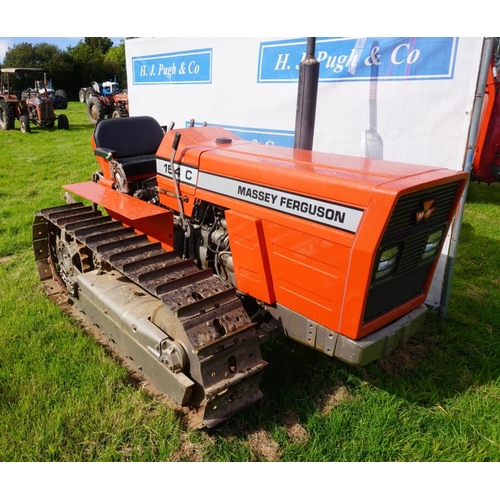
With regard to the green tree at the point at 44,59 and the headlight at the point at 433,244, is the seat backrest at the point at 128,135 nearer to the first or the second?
the headlight at the point at 433,244

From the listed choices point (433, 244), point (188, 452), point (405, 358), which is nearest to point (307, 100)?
point (433, 244)

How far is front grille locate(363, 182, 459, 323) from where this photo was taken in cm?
215

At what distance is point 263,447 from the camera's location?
247cm

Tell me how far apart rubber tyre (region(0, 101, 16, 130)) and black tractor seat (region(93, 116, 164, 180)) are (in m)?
12.2

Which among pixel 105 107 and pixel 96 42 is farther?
pixel 96 42

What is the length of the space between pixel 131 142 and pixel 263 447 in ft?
10.1

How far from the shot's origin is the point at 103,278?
3.16 metres

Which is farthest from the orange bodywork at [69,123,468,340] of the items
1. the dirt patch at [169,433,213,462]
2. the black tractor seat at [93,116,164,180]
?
the black tractor seat at [93,116,164,180]

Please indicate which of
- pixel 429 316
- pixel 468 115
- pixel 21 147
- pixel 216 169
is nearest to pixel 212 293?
pixel 216 169

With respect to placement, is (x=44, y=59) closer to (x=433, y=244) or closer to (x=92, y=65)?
(x=92, y=65)

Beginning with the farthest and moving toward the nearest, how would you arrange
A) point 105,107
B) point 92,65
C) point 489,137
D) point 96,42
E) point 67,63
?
point 96,42 → point 92,65 → point 67,63 → point 105,107 → point 489,137

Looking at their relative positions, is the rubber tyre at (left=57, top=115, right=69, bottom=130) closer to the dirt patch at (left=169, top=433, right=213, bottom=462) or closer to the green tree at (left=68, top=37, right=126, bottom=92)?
the dirt patch at (left=169, top=433, right=213, bottom=462)

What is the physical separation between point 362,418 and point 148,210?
2012mm

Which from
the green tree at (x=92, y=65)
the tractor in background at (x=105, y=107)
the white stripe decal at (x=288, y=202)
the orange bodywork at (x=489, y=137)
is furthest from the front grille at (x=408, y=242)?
the green tree at (x=92, y=65)
